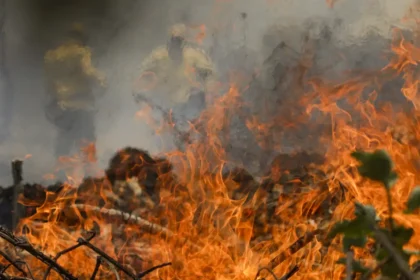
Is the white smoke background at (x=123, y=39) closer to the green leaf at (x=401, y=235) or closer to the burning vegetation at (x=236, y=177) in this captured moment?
the burning vegetation at (x=236, y=177)

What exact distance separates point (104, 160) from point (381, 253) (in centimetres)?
245

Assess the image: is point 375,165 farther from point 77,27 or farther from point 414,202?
point 77,27

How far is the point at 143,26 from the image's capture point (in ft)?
9.00

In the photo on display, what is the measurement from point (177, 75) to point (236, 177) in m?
0.71

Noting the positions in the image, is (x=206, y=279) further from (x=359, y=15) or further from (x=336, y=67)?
(x=359, y=15)

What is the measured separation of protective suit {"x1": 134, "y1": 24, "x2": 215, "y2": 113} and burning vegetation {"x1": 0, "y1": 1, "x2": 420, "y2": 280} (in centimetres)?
6

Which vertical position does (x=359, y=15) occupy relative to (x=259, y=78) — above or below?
above

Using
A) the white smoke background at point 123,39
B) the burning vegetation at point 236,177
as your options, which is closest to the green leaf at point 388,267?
the burning vegetation at point 236,177

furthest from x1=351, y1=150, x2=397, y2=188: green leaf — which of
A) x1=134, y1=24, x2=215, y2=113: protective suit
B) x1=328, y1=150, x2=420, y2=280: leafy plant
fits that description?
x1=134, y1=24, x2=215, y2=113: protective suit

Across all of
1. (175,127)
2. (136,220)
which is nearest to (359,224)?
(136,220)

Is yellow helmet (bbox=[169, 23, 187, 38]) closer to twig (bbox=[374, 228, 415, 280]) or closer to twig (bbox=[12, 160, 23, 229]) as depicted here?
twig (bbox=[12, 160, 23, 229])

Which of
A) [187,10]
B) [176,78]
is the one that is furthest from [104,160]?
[187,10]

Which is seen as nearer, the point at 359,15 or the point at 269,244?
the point at 269,244

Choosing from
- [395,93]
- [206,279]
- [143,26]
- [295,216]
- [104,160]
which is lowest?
[206,279]
